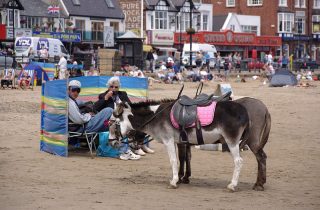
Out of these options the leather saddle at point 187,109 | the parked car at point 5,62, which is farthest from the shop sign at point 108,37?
the leather saddle at point 187,109

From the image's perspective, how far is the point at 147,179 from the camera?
1241 centimetres

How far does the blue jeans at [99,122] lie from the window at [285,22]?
8277 cm

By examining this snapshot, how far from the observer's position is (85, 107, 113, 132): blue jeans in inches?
568

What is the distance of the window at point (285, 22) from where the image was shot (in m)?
95.6

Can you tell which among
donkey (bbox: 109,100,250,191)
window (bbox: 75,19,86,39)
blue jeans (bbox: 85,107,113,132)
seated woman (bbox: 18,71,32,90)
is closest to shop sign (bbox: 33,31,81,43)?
window (bbox: 75,19,86,39)

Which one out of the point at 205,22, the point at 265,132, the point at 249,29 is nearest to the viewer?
the point at 265,132

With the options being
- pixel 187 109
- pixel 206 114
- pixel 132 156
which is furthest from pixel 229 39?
pixel 206 114

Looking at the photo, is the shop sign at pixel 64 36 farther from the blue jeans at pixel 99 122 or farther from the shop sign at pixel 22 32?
the blue jeans at pixel 99 122

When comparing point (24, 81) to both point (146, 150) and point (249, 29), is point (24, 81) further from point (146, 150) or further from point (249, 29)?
point (249, 29)

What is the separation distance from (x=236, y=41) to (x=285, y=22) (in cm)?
1499

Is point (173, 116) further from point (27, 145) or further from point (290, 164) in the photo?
point (27, 145)

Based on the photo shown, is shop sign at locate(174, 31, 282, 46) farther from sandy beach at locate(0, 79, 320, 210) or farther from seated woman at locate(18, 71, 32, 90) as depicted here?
sandy beach at locate(0, 79, 320, 210)

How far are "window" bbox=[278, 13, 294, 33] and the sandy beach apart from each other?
77601 mm

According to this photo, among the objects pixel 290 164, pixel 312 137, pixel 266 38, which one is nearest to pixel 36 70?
pixel 312 137
